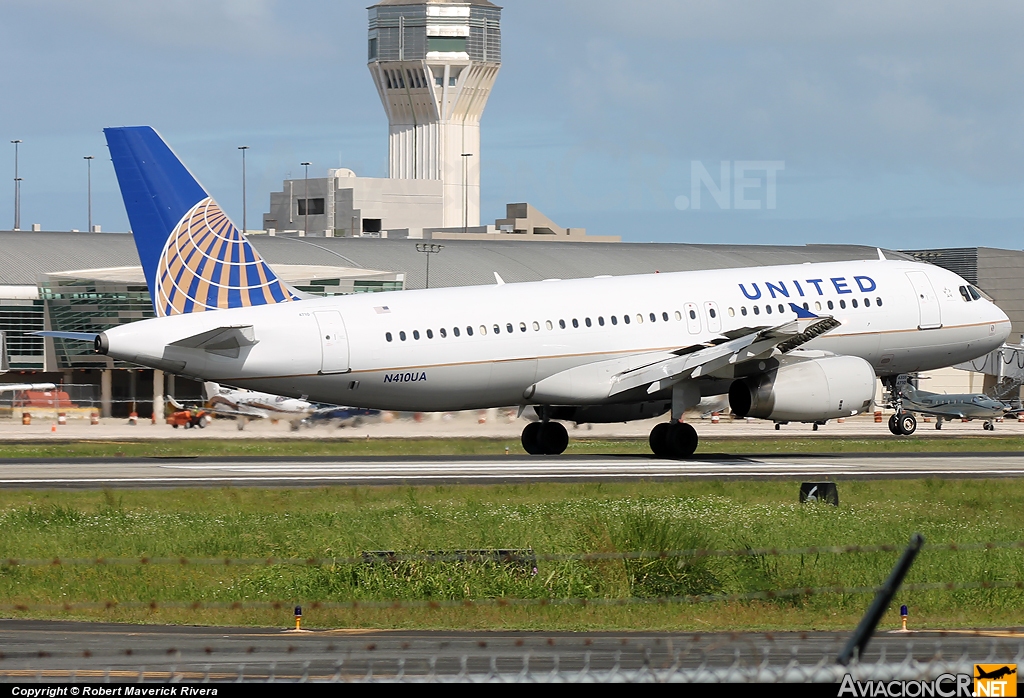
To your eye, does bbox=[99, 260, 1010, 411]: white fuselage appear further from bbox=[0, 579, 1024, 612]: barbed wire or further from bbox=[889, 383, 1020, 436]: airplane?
bbox=[889, 383, 1020, 436]: airplane

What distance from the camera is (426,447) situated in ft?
162

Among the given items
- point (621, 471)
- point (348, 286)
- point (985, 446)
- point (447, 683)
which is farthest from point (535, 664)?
point (348, 286)

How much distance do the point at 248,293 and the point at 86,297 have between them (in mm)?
56719

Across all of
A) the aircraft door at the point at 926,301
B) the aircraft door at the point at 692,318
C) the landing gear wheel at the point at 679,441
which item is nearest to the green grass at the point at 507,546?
the landing gear wheel at the point at 679,441

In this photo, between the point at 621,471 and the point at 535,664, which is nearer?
the point at 535,664

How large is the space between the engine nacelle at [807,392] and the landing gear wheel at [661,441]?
2.43 metres

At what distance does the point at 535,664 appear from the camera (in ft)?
40.9

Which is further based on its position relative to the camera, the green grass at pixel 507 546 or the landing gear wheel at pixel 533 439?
the landing gear wheel at pixel 533 439

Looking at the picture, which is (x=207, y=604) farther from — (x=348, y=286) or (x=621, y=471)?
(x=348, y=286)

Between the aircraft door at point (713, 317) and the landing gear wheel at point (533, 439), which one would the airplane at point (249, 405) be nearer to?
the landing gear wheel at point (533, 439)

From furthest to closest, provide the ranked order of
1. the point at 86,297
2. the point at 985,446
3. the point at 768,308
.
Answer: the point at 86,297 < the point at 985,446 < the point at 768,308

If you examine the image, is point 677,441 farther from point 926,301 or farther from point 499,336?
point 926,301

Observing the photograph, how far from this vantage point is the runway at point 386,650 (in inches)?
463

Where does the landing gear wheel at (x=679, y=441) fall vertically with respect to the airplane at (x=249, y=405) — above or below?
above
